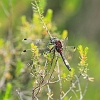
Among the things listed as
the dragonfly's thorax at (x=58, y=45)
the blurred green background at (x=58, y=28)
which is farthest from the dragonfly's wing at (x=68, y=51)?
the blurred green background at (x=58, y=28)

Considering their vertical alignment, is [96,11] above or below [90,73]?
above

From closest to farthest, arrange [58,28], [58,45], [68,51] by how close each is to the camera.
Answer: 1. [58,45]
2. [68,51]
3. [58,28]

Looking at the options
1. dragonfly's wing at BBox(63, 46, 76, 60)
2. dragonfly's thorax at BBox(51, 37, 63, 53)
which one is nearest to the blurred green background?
dragonfly's wing at BBox(63, 46, 76, 60)

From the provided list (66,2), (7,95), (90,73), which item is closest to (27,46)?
(7,95)

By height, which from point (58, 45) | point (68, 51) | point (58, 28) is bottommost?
point (58, 45)

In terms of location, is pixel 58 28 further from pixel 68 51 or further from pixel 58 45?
pixel 58 45

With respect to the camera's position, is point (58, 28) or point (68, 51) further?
point (58, 28)

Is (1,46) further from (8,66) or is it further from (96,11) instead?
(96,11)

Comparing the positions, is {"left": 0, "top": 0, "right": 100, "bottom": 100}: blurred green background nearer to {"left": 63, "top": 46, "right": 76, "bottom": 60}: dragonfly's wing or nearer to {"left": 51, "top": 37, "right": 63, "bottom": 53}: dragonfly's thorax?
{"left": 63, "top": 46, "right": 76, "bottom": 60}: dragonfly's wing

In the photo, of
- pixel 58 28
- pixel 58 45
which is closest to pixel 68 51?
pixel 58 45
